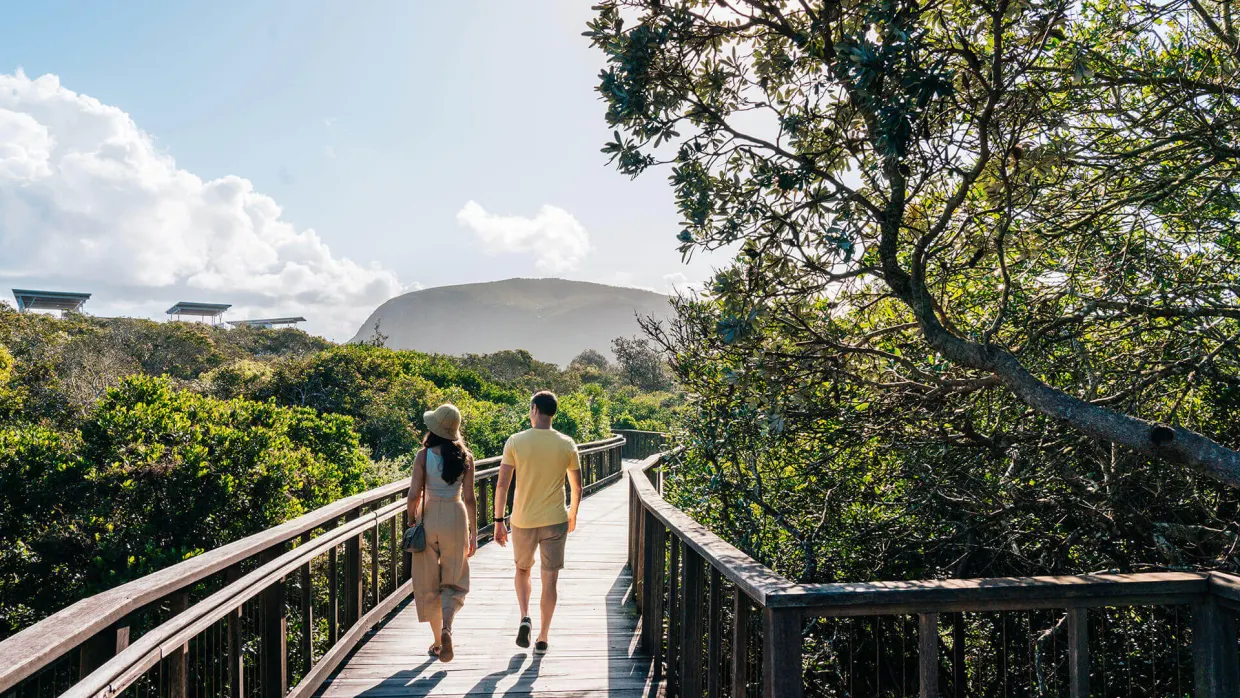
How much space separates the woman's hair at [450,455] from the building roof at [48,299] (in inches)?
2767

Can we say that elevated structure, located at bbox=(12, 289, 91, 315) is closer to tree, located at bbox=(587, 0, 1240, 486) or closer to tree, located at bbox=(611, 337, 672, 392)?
tree, located at bbox=(611, 337, 672, 392)

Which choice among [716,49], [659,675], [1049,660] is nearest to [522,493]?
[659,675]

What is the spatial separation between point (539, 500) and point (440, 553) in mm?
711

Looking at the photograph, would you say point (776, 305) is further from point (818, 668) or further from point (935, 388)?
point (818, 668)

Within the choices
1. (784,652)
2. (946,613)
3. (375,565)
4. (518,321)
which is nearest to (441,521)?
(375,565)

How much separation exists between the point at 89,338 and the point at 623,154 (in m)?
32.7

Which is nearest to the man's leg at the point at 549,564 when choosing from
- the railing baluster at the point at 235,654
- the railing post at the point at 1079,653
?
the railing baluster at the point at 235,654

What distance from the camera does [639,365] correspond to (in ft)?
142

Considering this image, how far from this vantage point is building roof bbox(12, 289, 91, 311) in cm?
5909

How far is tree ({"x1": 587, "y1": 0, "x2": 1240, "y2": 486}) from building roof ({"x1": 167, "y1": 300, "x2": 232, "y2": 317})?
85590 mm

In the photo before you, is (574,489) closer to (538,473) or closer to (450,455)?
(538,473)

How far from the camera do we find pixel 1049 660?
178 inches

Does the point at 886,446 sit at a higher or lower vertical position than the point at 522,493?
higher

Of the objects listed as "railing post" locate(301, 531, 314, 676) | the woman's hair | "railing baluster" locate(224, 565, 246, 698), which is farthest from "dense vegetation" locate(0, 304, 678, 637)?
"railing baluster" locate(224, 565, 246, 698)
